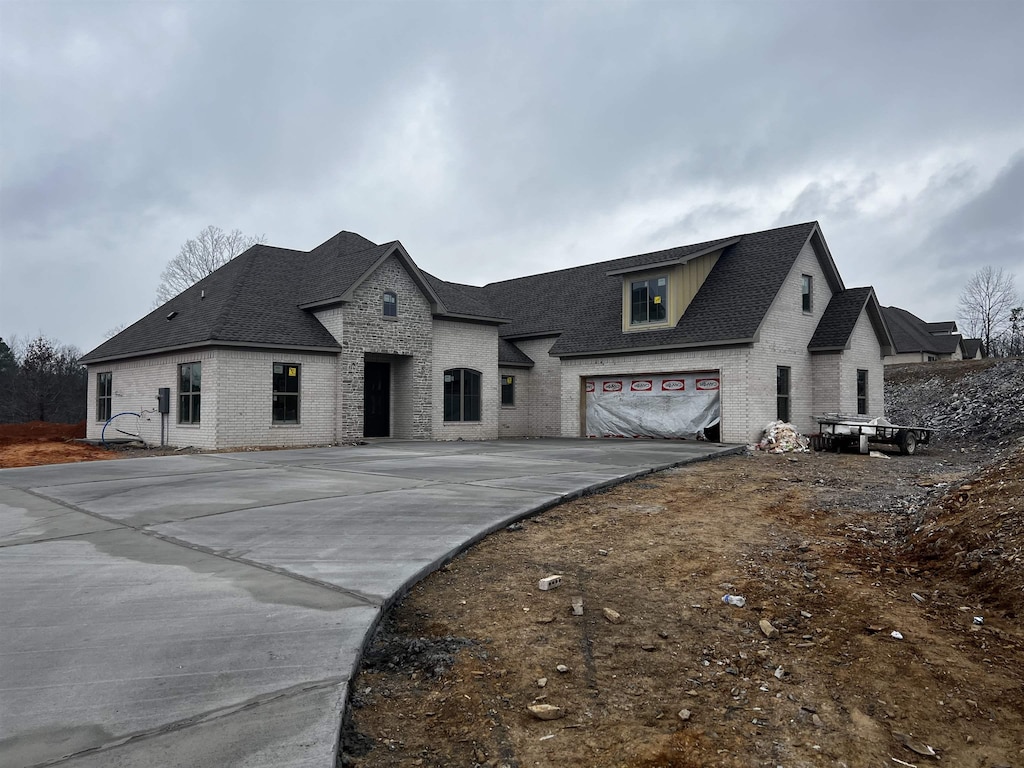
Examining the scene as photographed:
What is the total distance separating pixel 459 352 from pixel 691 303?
822 centimetres

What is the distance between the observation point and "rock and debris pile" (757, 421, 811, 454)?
19.8 m

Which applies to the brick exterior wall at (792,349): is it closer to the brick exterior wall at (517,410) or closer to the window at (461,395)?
the window at (461,395)

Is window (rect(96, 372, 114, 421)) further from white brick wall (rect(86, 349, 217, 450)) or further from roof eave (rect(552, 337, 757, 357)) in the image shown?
roof eave (rect(552, 337, 757, 357))

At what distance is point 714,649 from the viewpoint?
4.50 meters

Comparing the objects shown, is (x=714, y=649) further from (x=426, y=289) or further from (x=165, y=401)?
(x=165, y=401)

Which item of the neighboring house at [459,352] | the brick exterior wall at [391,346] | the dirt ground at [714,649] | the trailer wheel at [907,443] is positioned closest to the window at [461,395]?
the neighboring house at [459,352]

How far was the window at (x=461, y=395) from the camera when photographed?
2438cm

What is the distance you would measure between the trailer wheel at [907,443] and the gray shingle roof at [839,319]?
413cm

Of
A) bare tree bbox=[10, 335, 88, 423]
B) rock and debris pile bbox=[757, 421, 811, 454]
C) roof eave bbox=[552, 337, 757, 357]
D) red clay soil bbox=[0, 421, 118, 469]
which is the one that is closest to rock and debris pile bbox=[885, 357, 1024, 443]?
rock and debris pile bbox=[757, 421, 811, 454]

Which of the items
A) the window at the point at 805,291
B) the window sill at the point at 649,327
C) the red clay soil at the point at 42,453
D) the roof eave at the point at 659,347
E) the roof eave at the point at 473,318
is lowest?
the red clay soil at the point at 42,453

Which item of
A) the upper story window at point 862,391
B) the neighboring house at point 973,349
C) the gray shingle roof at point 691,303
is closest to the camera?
the gray shingle roof at point 691,303

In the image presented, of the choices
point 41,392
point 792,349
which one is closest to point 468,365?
point 792,349

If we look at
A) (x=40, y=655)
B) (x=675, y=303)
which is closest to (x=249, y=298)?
(x=675, y=303)

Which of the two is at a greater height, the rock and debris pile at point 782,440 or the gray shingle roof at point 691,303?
the gray shingle roof at point 691,303
